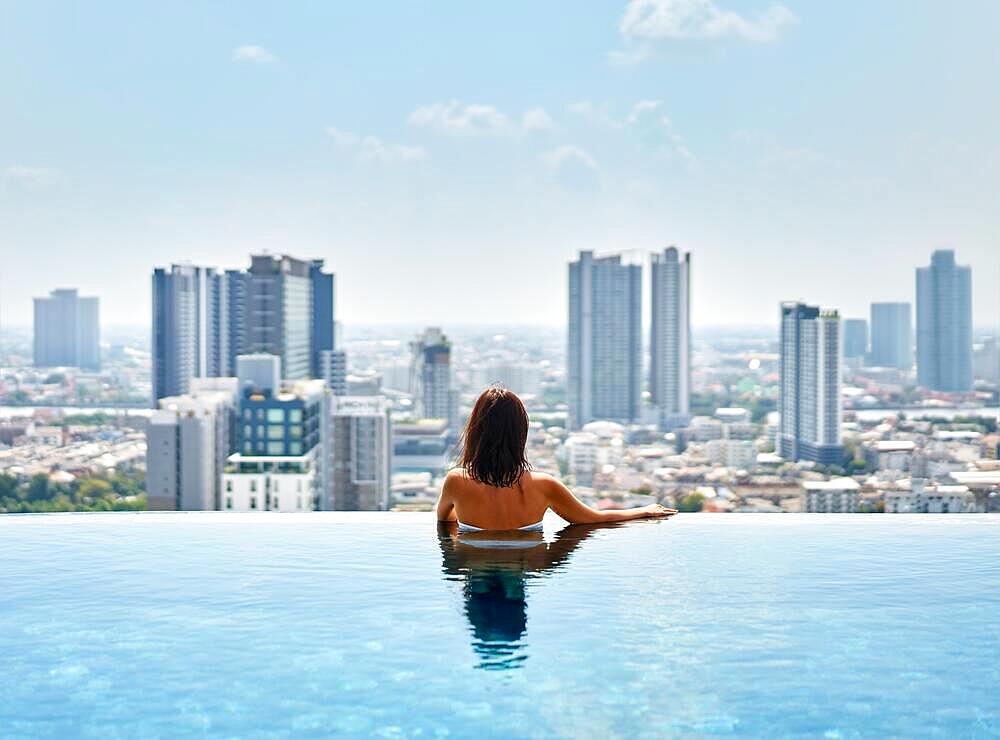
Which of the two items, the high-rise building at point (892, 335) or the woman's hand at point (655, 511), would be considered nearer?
the woman's hand at point (655, 511)

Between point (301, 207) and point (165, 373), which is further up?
point (301, 207)

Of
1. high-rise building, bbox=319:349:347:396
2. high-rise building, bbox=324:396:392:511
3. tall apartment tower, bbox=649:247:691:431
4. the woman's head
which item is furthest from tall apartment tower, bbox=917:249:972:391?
the woman's head

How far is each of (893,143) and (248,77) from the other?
19369 mm

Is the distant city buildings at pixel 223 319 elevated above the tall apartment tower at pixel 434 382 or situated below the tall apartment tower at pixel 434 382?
above

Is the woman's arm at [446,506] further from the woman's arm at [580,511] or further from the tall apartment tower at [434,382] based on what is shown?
the tall apartment tower at [434,382]

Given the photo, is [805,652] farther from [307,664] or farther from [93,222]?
[93,222]

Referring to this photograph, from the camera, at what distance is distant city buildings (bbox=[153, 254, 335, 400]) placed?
2806 cm

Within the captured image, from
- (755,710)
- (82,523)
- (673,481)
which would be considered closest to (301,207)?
(673,481)

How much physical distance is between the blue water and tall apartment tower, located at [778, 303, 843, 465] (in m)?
23.7

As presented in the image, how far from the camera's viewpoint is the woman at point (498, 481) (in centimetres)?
285

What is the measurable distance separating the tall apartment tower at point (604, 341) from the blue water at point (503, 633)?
31.0 m

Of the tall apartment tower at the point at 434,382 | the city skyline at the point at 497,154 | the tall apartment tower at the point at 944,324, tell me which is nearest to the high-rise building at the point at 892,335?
the city skyline at the point at 497,154

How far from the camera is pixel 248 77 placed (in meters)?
31.6

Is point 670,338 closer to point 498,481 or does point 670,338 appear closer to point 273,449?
point 273,449
